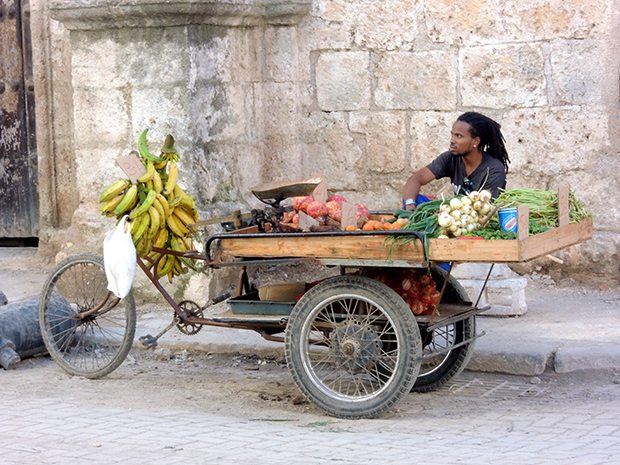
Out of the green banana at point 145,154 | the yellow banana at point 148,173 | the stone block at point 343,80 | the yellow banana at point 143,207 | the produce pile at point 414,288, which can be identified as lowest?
the produce pile at point 414,288

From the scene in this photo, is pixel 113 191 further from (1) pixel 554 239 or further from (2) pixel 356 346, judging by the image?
(1) pixel 554 239

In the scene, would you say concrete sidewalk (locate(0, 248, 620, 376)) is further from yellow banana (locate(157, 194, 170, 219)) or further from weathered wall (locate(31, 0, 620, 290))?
yellow banana (locate(157, 194, 170, 219))

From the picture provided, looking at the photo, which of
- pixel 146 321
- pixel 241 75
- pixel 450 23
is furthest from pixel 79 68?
pixel 450 23

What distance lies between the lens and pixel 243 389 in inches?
212

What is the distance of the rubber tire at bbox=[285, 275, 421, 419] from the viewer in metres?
4.49

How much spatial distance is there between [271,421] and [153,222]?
142 centimetres

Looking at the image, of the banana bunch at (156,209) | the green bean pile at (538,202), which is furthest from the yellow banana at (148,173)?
the green bean pile at (538,202)

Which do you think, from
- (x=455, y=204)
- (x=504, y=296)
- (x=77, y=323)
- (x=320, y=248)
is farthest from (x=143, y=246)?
(x=504, y=296)

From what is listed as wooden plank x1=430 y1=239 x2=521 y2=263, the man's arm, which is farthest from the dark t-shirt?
wooden plank x1=430 y1=239 x2=521 y2=263

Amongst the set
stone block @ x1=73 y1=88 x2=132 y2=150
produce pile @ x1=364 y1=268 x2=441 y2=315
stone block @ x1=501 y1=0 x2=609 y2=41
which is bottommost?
produce pile @ x1=364 y1=268 x2=441 y2=315

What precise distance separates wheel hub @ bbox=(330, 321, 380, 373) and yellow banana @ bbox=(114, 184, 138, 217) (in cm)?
148

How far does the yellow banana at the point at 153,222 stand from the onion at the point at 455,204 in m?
1.83

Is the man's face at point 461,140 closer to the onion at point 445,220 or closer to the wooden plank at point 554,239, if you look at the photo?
the wooden plank at point 554,239

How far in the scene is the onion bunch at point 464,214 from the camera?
4383 millimetres
